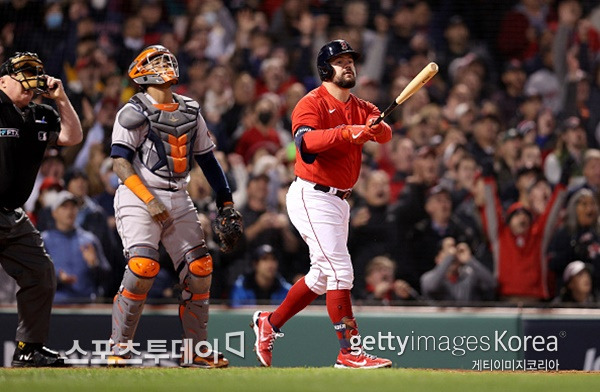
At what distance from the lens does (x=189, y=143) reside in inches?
258

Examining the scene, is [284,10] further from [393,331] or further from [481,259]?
[393,331]

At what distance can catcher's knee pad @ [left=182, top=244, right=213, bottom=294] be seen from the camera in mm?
6473

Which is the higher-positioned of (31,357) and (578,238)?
(578,238)

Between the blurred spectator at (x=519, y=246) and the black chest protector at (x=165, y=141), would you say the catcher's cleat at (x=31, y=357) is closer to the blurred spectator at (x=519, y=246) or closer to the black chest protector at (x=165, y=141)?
the black chest protector at (x=165, y=141)

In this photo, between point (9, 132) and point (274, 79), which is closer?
point (9, 132)

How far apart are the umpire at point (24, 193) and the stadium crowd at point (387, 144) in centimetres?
182

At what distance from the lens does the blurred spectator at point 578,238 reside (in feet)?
30.2

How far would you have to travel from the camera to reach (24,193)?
6684mm

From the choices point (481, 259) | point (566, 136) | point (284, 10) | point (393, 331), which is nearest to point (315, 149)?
A: point (393, 331)

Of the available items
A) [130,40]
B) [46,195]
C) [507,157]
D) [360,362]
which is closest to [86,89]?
[130,40]

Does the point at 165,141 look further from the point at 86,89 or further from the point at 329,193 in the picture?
the point at 86,89

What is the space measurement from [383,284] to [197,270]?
3.09 meters

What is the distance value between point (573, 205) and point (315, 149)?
3.96 m

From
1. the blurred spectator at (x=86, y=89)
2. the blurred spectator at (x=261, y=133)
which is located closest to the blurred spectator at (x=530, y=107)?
the blurred spectator at (x=261, y=133)
